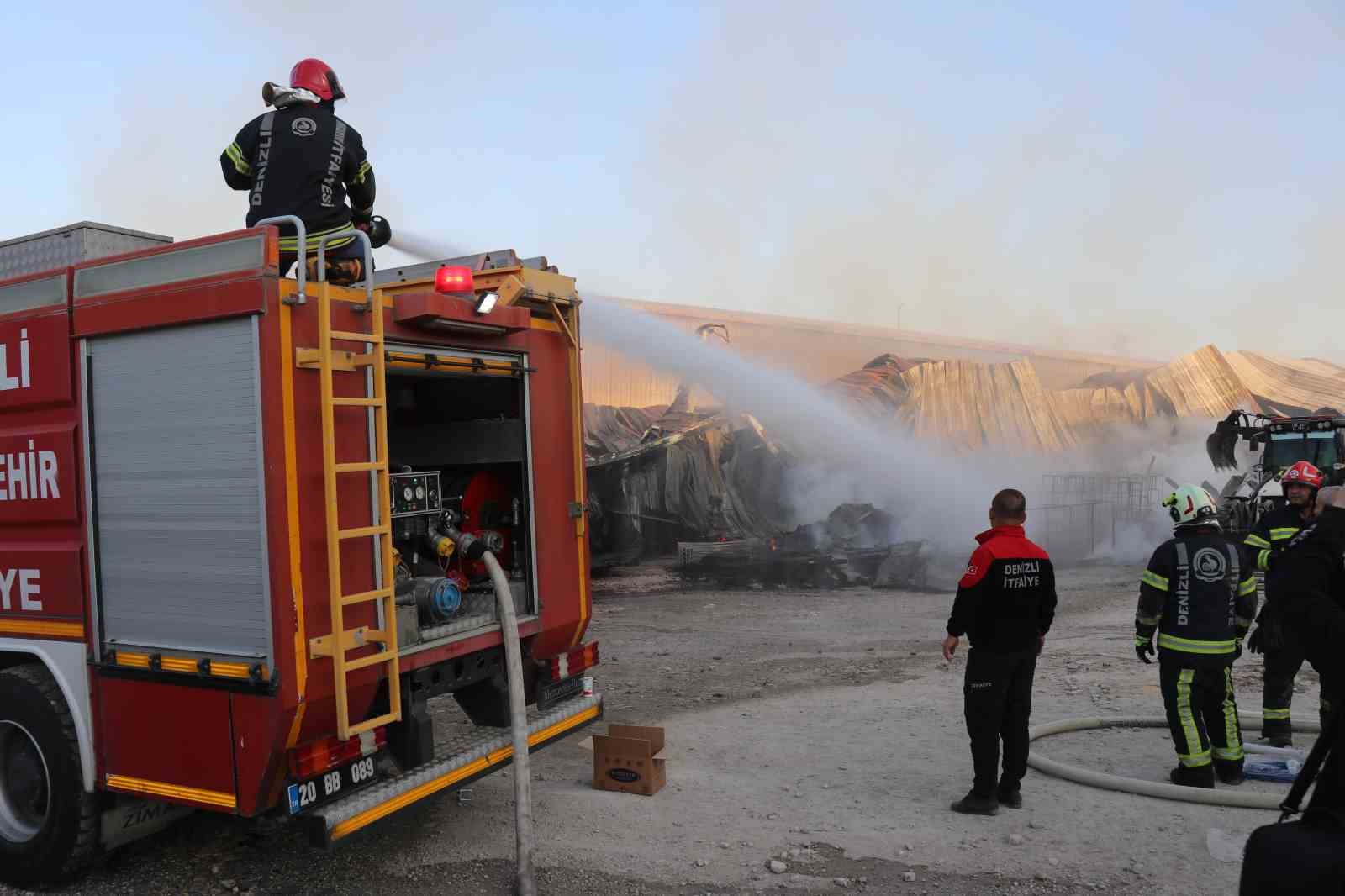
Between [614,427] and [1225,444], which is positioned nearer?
[1225,444]

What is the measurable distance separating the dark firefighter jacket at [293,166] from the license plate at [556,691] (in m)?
2.44

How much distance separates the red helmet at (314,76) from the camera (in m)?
4.77

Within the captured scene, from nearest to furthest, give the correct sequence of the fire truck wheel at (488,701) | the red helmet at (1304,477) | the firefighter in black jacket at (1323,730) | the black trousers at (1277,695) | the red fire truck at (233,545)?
the firefighter in black jacket at (1323,730)
the red fire truck at (233,545)
the fire truck wheel at (488,701)
the black trousers at (1277,695)
the red helmet at (1304,477)

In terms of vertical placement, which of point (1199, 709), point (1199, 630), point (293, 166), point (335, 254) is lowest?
point (1199, 709)

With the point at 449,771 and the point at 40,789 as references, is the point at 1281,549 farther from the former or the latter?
the point at 40,789

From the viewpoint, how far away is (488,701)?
4996 millimetres

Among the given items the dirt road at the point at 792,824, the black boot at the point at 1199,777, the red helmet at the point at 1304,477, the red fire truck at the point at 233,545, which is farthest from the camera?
the red helmet at the point at 1304,477

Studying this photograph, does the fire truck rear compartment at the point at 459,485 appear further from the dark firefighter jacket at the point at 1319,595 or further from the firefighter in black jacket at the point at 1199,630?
the firefighter in black jacket at the point at 1199,630

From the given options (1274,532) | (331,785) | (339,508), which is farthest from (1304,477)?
(331,785)

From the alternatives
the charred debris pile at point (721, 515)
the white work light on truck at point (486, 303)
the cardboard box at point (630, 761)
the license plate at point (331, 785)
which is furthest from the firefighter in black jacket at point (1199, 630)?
the charred debris pile at point (721, 515)

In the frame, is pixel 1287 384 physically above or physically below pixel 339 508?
above

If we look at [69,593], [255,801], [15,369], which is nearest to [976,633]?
[255,801]

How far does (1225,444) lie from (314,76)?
16491 millimetres

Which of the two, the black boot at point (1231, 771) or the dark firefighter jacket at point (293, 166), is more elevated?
the dark firefighter jacket at point (293, 166)
